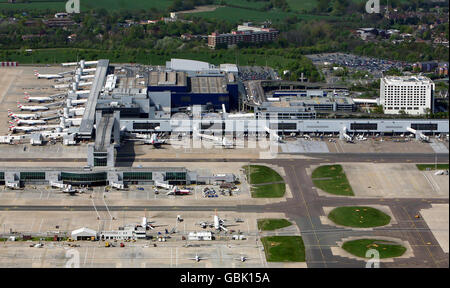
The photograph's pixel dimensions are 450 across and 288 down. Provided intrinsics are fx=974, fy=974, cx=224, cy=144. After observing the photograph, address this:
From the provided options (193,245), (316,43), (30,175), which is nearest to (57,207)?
(30,175)

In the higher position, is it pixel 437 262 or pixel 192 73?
pixel 192 73

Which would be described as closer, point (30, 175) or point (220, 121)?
point (30, 175)

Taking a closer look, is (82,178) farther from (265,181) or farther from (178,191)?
(265,181)

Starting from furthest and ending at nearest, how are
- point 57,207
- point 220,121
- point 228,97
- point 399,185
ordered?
1. point 228,97
2. point 220,121
3. point 399,185
4. point 57,207

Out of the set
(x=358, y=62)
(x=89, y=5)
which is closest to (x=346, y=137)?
(x=358, y=62)

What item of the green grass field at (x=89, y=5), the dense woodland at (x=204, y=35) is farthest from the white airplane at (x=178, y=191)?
the green grass field at (x=89, y=5)

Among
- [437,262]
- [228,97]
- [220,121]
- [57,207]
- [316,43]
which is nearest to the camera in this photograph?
[437,262]

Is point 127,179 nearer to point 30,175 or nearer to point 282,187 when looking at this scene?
point 30,175

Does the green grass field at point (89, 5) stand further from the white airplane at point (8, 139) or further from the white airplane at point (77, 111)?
the white airplane at point (8, 139)
